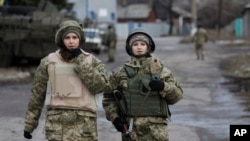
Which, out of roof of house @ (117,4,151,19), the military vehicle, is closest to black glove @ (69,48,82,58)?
the military vehicle

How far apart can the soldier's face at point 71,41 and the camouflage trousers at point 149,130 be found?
0.88 metres

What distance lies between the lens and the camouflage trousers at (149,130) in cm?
538

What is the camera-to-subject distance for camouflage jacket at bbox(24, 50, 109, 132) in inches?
204

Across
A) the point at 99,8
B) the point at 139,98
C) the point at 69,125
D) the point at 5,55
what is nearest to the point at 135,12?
the point at 99,8

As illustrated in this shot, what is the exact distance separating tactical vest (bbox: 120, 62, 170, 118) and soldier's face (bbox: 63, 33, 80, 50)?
529 mm

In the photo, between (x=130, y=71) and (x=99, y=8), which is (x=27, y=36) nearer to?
(x=130, y=71)

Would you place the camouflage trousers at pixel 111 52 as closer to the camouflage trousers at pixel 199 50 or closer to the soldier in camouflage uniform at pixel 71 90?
the camouflage trousers at pixel 199 50

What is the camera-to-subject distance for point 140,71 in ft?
17.7

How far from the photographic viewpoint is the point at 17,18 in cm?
1961

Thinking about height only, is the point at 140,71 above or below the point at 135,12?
below

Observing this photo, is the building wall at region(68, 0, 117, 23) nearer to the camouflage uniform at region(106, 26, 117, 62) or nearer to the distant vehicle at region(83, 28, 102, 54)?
the distant vehicle at region(83, 28, 102, 54)

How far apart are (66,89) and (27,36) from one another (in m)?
14.4

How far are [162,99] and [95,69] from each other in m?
0.67

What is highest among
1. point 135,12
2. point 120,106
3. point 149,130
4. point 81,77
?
point 135,12
